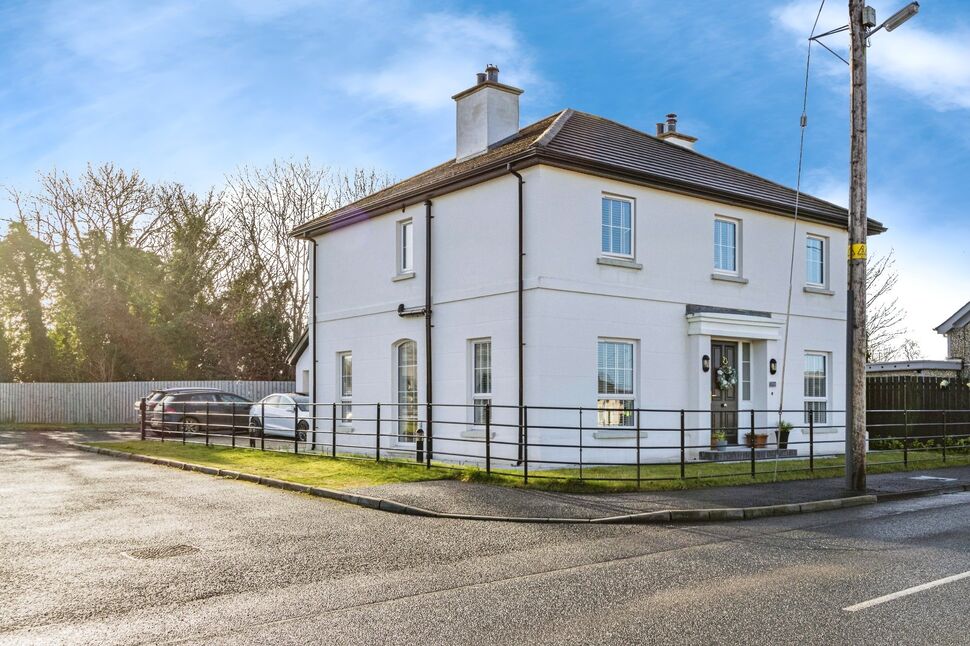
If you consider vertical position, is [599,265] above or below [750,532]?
above

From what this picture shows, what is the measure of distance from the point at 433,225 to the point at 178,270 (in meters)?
25.0

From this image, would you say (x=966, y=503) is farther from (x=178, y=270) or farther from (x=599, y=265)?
(x=178, y=270)

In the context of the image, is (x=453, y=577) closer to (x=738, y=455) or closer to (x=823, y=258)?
(x=738, y=455)

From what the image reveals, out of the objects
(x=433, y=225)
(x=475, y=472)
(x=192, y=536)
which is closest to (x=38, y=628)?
(x=192, y=536)

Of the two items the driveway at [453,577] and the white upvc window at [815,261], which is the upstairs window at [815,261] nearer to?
the white upvc window at [815,261]

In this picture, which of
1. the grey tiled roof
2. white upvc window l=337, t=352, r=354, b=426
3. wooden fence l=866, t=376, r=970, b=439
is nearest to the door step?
the grey tiled roof

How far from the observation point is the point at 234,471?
15617mm

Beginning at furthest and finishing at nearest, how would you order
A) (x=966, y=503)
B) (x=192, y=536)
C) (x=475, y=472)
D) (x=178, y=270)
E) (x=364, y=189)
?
(x=364, y=189) < (x=178, y=270) < (x=475, y=472) < (x=966, y=503) < (x=192, y=536)

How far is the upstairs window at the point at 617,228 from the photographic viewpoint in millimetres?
17797

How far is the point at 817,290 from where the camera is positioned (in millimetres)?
21391

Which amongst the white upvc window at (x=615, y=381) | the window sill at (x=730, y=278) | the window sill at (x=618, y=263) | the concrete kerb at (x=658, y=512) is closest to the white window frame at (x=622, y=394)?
the white upvc window at (x=615, y=381)

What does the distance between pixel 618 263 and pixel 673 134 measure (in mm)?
8217

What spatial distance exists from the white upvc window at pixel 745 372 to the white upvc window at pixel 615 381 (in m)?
3.38

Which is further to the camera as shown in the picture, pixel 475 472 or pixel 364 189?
pixel 364 189
